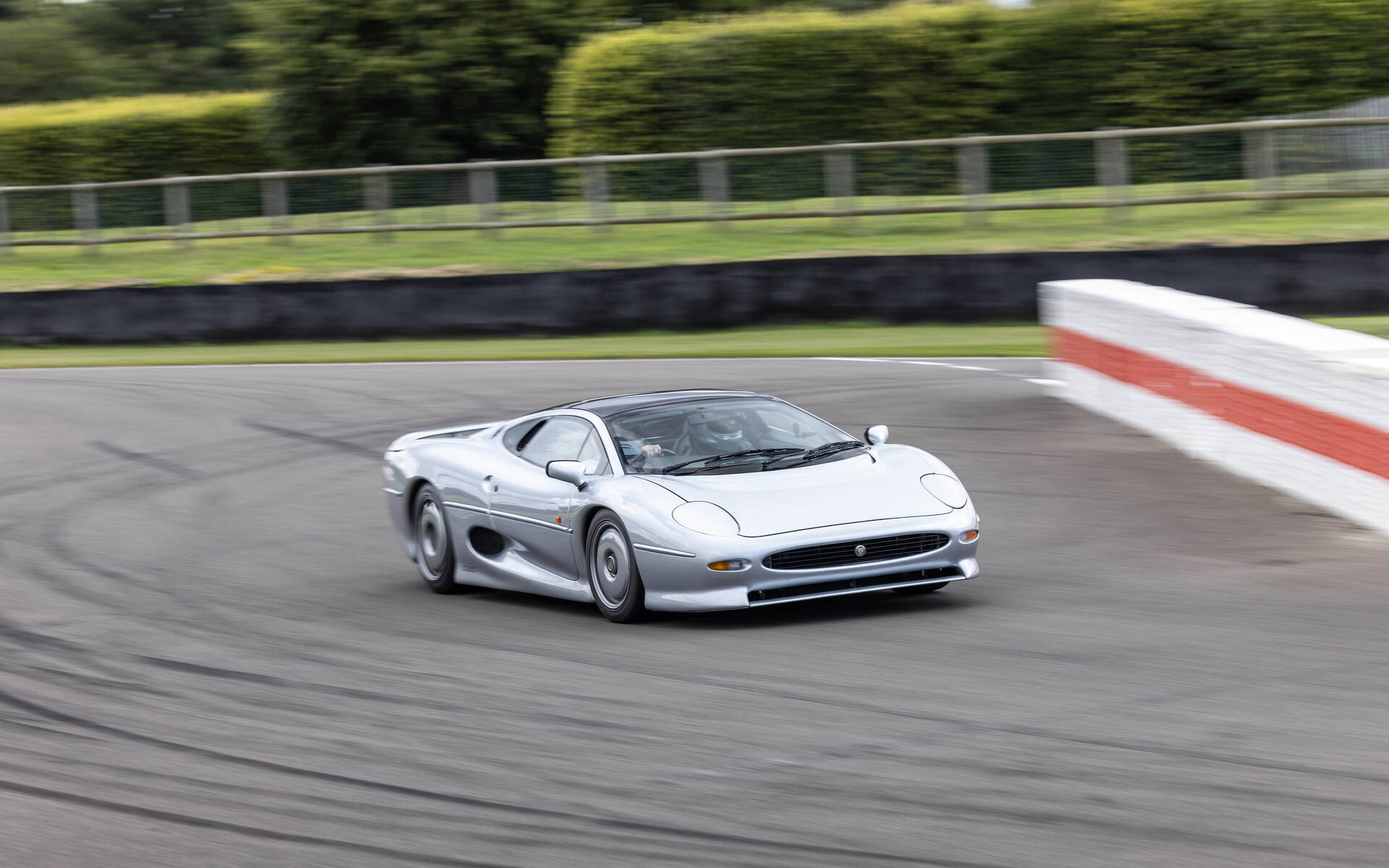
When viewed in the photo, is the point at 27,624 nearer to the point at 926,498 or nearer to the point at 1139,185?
the point at 926,498

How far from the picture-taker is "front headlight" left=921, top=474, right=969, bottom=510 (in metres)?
8.77

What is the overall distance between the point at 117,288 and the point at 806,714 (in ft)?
70.7

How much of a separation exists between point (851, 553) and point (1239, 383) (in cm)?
520

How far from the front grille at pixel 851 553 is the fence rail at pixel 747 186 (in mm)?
17727

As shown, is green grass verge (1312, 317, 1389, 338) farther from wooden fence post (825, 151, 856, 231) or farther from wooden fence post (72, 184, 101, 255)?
wooden fence post (72, 184, 101, 255)

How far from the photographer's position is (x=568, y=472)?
9055 millimetres

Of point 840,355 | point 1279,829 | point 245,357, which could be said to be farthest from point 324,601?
point 245,357

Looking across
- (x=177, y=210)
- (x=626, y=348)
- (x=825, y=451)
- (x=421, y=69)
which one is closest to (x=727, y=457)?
(x=825, y=451)

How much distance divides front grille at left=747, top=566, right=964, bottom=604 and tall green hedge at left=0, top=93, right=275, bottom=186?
35007 mm

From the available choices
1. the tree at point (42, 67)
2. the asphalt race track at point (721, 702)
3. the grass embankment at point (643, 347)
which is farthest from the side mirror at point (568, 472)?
the tree at point (42, 67)

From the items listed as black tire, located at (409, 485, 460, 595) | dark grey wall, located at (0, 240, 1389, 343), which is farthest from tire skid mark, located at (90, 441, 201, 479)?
dark grey wall, located at (0, 240, 1389, 343)

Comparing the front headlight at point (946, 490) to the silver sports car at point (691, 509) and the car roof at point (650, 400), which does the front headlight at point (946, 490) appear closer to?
the silver sports car at point (691, 509)

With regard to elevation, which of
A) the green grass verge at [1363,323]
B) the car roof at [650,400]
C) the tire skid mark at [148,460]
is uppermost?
the car roof at [650,400]

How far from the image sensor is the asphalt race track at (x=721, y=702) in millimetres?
5223
